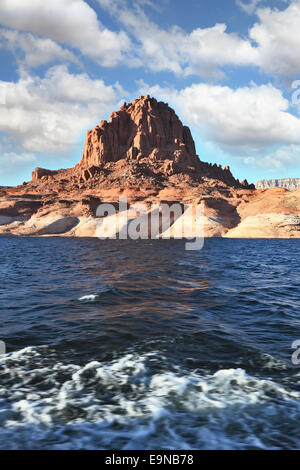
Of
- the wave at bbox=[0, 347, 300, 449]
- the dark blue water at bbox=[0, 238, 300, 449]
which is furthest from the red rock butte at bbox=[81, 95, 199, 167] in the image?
the wave at bbox=[0, 347, 300, 449]

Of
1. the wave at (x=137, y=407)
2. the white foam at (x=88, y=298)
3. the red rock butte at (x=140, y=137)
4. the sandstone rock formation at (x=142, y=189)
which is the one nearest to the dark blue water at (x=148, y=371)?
the wave at (x=137, y=407)

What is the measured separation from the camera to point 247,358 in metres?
7.51

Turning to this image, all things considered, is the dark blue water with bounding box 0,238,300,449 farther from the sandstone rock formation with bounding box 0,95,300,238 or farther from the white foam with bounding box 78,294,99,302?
the sandstone rock formation with bounding box 0,95,300,238

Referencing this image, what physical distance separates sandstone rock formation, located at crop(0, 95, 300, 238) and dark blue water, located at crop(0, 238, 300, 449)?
52167 mm

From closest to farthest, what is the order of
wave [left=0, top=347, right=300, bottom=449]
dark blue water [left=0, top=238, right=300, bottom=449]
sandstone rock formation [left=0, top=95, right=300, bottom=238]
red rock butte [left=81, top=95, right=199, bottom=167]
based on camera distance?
1. wave [left=0, top=347, right=300, bottom=449]
2. dark blue water [left=0, top=238, right=300, bottom=449]
3. sandstone rock formation [left=0, top=95, right=300, bottom=238]
4. red rock butte [left=81, top=95, right=199, bottom=167]

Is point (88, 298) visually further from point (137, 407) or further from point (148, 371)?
point (137, 407)

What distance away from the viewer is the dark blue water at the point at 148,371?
4887 millimetres

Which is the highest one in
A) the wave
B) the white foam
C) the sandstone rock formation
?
the sandstone rock formation

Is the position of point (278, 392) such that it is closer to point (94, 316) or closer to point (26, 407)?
point (26, 407)

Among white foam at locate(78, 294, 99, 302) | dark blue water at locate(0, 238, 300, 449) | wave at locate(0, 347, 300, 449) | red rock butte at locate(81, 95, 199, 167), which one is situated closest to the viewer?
wave at locate(0, 347, 300, 449)

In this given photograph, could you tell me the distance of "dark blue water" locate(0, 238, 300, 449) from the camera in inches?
192

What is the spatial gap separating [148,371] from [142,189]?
85.4 meters

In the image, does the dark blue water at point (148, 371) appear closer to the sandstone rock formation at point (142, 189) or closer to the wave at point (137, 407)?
the wave at point (137, 407)

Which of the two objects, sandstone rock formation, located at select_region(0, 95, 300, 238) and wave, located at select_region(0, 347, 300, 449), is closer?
wave, located at select_region(0, 347, 300, 449)
